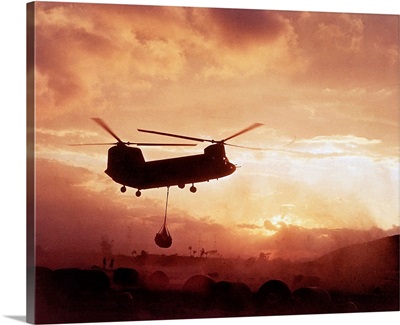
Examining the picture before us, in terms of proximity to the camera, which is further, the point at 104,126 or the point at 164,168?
the point at 164,168

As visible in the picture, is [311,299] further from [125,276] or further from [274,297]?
[125,276]

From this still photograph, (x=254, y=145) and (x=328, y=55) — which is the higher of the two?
(x=328, y=55)

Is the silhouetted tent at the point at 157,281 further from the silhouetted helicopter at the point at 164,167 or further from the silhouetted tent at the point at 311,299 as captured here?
the silhouetted tent at the point at 311,299

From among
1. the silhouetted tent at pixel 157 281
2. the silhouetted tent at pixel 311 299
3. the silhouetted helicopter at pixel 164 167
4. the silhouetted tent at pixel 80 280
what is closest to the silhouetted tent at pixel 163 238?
the silhouetted tent at pixel 157 281

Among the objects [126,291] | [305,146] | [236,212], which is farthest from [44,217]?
[305,146]

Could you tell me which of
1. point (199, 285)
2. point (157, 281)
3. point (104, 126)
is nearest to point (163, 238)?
point (157, 281)

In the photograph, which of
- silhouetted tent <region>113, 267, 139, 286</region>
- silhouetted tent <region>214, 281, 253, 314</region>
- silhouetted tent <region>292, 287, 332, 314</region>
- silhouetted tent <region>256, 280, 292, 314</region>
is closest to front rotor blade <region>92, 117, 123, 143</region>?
silhouetted tent <region>113, 267, 139, 286</region>

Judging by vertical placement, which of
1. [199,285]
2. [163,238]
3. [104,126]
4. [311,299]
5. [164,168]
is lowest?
[311,299]

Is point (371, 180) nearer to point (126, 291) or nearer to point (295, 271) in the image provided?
point (295, 271)
